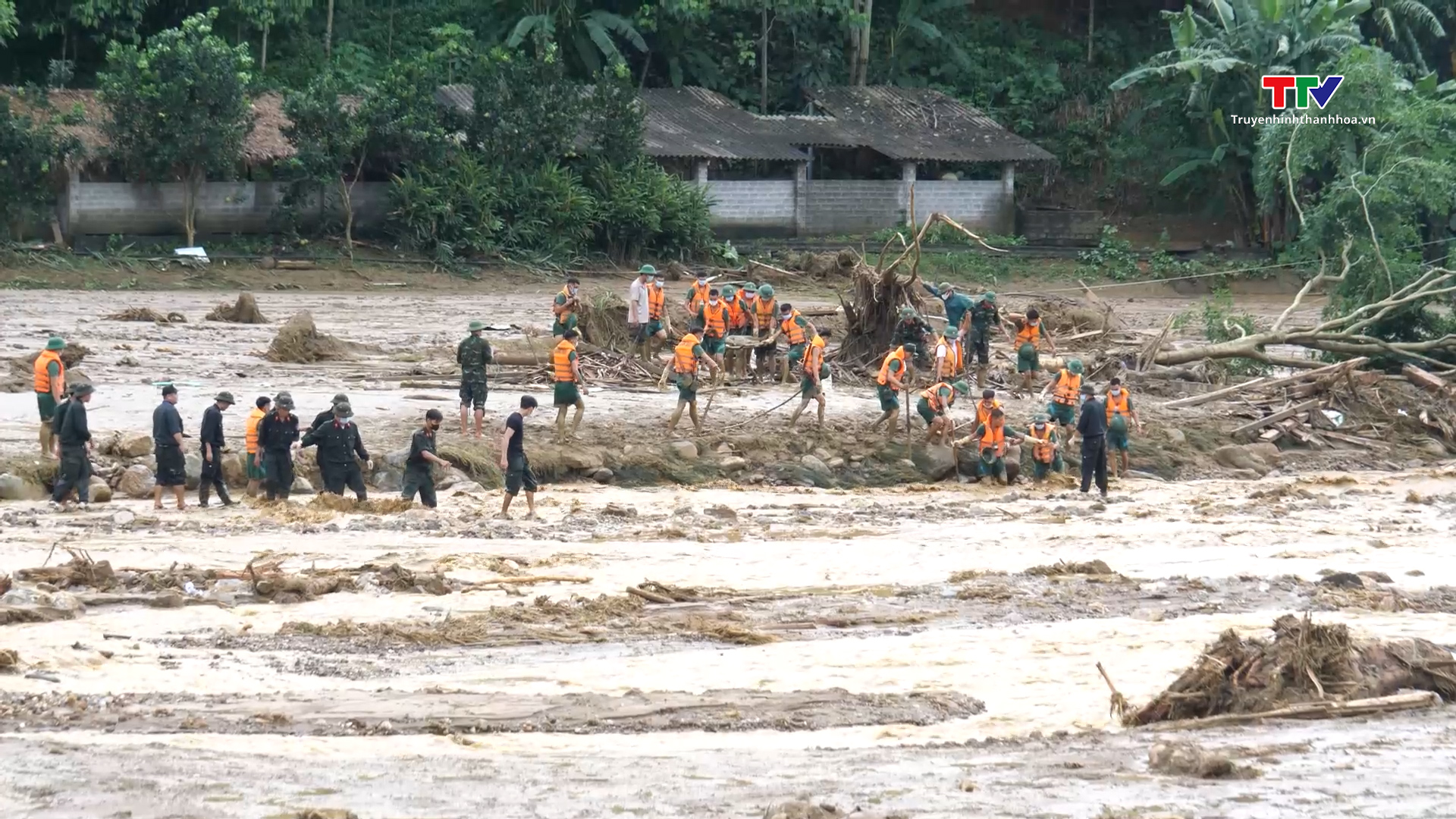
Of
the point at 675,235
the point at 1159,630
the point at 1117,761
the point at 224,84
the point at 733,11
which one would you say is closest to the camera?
the point at 1117,761

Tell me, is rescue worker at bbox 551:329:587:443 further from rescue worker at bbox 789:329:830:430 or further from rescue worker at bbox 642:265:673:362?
rescue worker at bbox 642:265:673:362

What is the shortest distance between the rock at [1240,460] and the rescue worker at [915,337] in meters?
4.02

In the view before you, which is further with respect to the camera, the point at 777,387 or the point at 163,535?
the point at 777,387

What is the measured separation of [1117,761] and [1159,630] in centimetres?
337

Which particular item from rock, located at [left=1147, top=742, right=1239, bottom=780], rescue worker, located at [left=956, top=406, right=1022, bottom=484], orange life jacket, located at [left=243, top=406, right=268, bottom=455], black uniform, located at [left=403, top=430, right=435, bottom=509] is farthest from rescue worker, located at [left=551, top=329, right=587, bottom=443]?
rock, located at [left=1147, top=742, right=1239, bottom=780]

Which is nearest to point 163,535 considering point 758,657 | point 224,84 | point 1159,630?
point 758,657

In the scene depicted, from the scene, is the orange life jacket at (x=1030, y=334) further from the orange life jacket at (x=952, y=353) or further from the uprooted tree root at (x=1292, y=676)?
the uprooted tree root at (x=1292, y=676)

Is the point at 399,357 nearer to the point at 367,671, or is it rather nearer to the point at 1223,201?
the point at 367,671

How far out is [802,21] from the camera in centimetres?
4112

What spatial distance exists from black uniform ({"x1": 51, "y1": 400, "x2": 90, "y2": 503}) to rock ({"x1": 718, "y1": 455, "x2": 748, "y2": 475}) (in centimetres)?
676

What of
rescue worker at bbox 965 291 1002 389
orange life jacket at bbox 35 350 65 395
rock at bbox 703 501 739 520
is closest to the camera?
rock at bbox 703 501 739 520

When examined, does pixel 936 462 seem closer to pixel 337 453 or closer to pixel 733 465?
pixel 733 465

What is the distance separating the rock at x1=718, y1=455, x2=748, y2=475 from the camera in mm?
19312

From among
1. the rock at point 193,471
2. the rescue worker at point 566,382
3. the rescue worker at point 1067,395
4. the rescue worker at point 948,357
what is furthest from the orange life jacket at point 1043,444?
the rock at point 193,471
